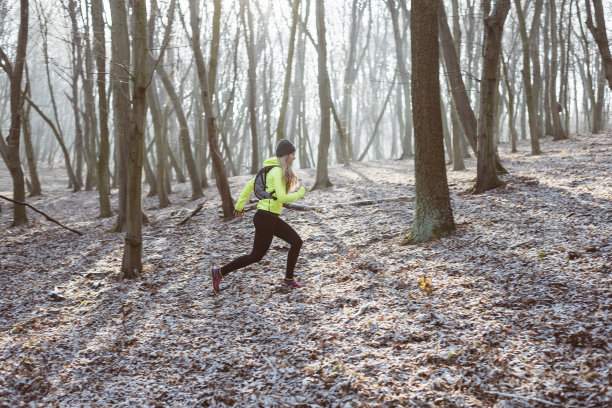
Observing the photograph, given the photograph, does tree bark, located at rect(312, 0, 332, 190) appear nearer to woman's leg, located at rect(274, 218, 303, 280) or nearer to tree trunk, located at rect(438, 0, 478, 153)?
tree trunk, located at rect(438, 0, 478, 153)

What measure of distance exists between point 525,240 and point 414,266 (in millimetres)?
1641

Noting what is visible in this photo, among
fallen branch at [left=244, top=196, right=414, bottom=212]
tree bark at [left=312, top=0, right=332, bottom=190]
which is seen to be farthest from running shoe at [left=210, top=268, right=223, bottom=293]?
tree bark at [left=312, top=0, right=332, bottom=190]

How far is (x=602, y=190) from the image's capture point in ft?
26.4

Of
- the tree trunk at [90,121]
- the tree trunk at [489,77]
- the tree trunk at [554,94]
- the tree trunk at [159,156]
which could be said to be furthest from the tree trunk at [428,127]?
the tree trunk at [554,94]

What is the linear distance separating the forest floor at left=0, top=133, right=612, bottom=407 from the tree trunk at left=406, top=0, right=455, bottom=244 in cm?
38

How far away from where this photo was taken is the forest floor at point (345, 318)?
3582mm

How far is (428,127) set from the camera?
6.88m

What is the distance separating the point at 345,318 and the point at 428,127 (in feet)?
11.3

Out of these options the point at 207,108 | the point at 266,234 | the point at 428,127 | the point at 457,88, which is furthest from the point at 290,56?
the point at 266,234

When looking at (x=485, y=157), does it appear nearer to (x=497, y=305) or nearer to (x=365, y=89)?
(x=497, y=305)

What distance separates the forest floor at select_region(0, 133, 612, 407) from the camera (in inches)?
141

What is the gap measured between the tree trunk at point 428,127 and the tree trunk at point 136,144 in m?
4.09

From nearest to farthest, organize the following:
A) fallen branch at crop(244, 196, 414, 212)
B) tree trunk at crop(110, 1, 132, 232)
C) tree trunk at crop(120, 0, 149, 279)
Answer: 1. tree trunk at crop(120, 0, 149, 279)
2. tree trunk at crop(110, 1, 132, 232)
3. fallen branch at crop(244, 196, 414, 212)

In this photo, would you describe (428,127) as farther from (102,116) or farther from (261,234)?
(102,116)
